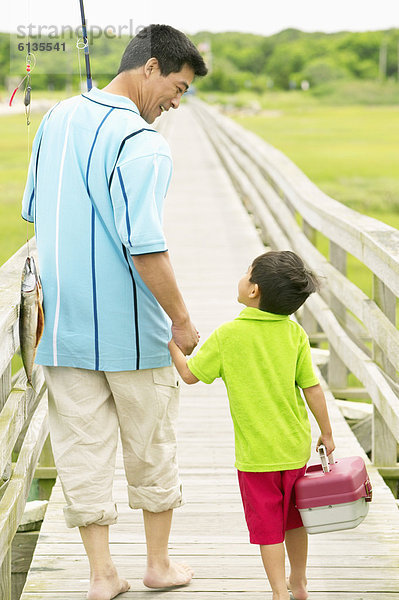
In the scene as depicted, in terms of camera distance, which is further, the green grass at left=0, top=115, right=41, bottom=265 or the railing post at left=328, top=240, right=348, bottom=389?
the green grass at left=0, top=115, right=41, bottom=265

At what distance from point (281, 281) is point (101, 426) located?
24.5 inches

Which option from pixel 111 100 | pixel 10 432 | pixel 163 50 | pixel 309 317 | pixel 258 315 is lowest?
pixel 309 317

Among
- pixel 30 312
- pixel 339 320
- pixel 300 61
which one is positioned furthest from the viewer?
pixel 300 61

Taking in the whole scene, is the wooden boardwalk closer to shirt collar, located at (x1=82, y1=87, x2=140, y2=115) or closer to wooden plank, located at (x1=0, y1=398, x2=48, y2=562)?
wooden plank, located at (x1=0, y1=398, x2=48, y2=562)

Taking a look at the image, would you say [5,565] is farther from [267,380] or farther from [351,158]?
[351,158]

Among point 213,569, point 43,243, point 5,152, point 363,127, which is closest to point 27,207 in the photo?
point 43,243

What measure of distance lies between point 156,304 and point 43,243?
1.11ft

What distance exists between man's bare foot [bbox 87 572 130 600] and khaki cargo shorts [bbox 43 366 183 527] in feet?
0.60

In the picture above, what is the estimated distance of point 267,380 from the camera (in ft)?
8.72

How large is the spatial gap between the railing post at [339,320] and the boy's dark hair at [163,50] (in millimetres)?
2665

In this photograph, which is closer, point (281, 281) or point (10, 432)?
point (281, 281)

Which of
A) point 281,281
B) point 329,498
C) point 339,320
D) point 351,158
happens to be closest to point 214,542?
point 329,498

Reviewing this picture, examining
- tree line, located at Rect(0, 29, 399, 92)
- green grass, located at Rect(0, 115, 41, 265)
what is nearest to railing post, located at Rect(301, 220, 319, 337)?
green grass, located at Rect(0, 115, 41, 265)

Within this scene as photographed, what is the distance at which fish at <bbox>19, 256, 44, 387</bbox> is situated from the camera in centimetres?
258
